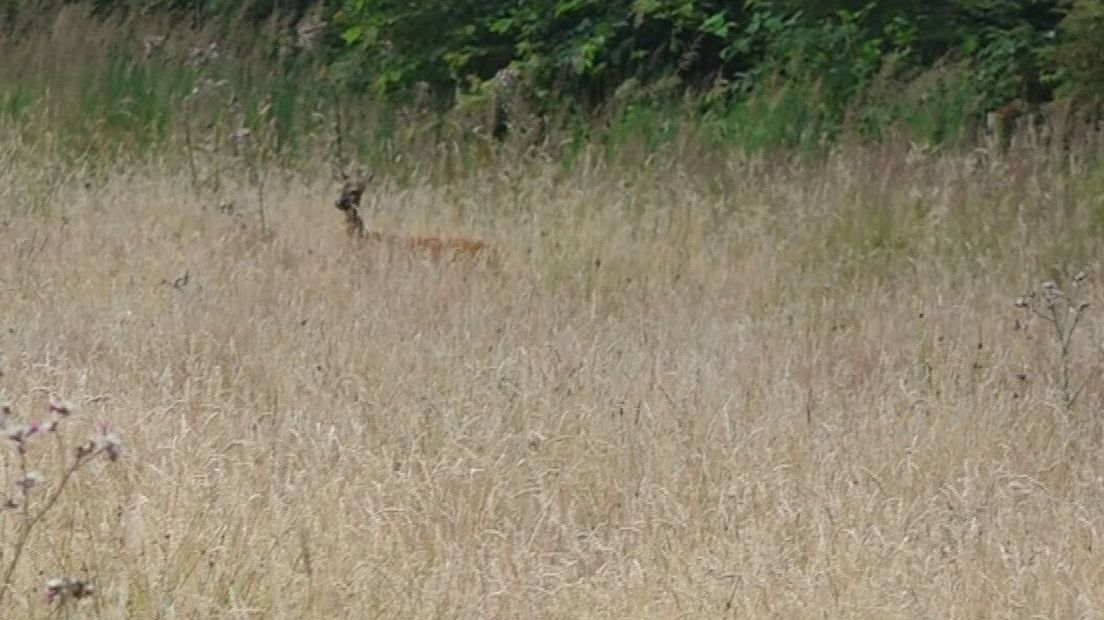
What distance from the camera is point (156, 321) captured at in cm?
535

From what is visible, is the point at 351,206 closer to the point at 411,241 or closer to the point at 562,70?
the point at 411,241

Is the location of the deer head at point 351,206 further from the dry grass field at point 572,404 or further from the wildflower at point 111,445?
the wildflower at point 111,445

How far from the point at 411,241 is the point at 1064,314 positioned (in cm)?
249

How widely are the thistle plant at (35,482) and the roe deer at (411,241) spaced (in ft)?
8.10

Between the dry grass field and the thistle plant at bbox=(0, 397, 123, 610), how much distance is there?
0.04 meters

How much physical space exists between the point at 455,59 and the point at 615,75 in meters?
1.06

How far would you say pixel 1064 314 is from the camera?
235 inches

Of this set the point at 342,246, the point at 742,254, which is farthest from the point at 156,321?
the point at 742,254

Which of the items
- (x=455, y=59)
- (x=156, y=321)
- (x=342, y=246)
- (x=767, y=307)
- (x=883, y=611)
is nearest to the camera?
(x=883, y=611)

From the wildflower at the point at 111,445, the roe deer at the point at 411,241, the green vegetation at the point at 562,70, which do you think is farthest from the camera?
the green vegetation at the point at 562,70

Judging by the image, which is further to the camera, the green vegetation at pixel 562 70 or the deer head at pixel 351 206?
the green vegetation at pixel 562 70

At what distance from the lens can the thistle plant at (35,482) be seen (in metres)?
2.69

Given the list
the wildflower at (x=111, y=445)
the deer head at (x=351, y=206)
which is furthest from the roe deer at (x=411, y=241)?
the wildflower at (x=111, y=445)

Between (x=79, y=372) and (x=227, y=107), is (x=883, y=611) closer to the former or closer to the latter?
(x=79, y=372)
